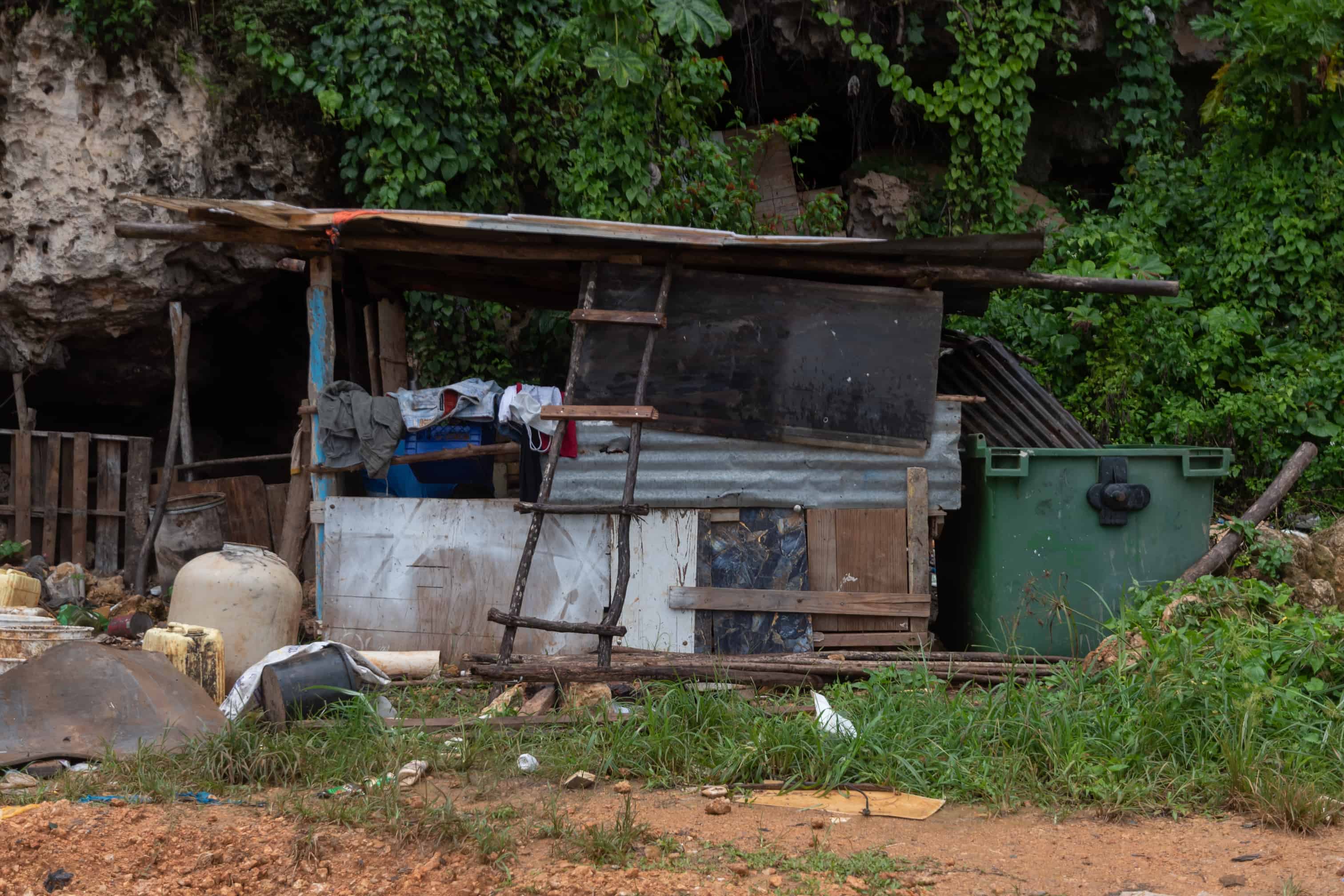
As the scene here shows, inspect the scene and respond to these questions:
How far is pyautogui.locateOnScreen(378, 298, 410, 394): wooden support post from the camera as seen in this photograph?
838cm

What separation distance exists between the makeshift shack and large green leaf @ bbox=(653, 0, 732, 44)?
230cm

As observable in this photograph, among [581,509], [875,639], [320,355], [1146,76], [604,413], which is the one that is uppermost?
[1146,76]

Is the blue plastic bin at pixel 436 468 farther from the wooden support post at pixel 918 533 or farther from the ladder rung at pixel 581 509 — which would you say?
the wooden support post at pixel 918 533

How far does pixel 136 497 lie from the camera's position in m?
9.36

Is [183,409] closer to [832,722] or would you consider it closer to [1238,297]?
[832,722]

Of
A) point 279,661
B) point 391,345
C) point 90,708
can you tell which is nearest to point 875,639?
point 279,661

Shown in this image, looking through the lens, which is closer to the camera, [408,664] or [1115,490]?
[408,664]

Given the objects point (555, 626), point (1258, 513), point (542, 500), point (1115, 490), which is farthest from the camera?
point (1258, 513)

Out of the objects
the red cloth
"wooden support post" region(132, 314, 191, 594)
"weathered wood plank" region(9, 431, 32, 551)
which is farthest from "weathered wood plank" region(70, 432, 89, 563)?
the red cloth

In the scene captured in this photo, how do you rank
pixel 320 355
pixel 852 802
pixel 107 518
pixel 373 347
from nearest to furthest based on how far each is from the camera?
pixel 852 802
pixel 320 355
pixel 373 347
pixel 107 518

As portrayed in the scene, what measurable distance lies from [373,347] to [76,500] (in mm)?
3149

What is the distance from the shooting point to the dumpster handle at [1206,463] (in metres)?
6.54

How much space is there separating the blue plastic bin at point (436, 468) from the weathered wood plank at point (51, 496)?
317cm

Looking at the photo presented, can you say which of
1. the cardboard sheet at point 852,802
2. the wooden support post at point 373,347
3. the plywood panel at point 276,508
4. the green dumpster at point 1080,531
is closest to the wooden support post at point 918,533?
the green dumpster at point 1080,531
